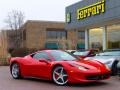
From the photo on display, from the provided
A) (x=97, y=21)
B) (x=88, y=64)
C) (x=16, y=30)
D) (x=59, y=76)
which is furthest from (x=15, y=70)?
(x=16, y=30)

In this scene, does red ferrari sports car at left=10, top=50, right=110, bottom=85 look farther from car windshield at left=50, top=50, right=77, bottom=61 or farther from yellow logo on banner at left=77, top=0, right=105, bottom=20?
yellow logo on banner at left=77, top=0, right=105, bottom=20

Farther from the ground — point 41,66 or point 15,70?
point 41,66

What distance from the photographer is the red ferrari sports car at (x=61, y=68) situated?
38.2ft

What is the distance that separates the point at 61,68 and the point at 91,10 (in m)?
17.7

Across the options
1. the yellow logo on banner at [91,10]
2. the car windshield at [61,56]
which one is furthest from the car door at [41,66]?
the yellow logo on banner at [91,10]

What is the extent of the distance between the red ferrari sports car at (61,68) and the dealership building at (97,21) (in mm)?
13102

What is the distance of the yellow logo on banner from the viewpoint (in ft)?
91.0

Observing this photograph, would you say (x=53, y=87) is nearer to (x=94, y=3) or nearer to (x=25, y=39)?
(x=94, y=3)

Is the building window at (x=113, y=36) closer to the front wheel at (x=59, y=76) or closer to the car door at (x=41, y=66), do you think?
the car door at (x=41, y=66)

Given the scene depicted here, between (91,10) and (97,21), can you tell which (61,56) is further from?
(91,10)

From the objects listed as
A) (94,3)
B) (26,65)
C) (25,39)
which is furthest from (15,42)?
(26,65)

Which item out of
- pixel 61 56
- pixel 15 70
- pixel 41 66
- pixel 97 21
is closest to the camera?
pixel 41 66

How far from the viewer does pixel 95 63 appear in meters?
12.4

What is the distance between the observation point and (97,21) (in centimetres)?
2853
